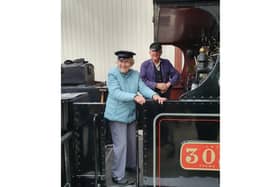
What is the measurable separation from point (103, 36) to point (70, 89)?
273 cm

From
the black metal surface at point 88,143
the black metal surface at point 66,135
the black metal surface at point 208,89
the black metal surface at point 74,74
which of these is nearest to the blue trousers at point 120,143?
the black metal surface at point 88,143

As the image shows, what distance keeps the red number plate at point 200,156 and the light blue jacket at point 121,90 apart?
2.04 feet

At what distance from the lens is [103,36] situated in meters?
6.41

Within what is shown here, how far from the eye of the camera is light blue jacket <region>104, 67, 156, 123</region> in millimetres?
2182

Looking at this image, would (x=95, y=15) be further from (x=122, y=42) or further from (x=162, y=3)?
(x=162, y=3)

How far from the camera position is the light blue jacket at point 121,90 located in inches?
85.9

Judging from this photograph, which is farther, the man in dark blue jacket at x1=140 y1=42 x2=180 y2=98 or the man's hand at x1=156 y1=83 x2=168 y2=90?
the man in dark blue jacket at x1=140 y1=42 x2=180 y2=98

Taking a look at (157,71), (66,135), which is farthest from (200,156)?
(157,71)

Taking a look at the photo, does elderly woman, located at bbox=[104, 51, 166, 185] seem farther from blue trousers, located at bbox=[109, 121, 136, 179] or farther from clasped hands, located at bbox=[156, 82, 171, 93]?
clasped hands, located at bbox=[156, 82, 171, 93]

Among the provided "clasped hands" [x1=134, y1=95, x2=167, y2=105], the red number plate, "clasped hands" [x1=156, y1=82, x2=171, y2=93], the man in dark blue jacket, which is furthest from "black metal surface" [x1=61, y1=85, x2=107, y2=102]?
the red number plate

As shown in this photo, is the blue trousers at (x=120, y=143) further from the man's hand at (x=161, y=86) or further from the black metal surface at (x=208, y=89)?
the black metal surface at (x=208, y=89)

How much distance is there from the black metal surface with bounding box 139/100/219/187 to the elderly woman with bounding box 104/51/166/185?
35 centimetres

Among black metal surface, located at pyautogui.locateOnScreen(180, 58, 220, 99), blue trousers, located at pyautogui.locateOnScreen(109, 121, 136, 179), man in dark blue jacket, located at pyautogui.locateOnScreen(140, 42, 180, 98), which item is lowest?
blue trousers, located at pyautogui.locateOnScreen(109, 121, 136, 179)
